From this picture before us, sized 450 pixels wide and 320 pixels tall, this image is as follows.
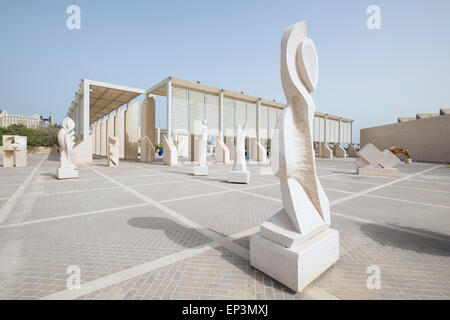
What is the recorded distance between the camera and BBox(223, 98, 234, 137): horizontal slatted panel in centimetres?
2664

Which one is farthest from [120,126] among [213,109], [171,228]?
[171,228]

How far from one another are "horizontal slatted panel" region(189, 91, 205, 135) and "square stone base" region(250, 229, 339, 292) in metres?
21.2

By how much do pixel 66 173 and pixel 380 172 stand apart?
18.3 meters

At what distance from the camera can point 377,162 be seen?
1338 cm

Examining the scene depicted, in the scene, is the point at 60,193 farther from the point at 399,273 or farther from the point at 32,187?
the point at 399,273

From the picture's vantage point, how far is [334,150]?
41.6 meters

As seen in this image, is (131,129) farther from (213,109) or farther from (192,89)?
(213,109)

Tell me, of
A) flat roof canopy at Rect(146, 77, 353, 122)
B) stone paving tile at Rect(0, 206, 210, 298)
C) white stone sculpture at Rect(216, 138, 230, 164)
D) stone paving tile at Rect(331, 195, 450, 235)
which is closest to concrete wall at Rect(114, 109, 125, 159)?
flat roof canopy at Rect(146, 77, 353, 122)

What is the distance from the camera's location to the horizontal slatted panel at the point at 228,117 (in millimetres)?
26641

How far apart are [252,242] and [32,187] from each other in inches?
399

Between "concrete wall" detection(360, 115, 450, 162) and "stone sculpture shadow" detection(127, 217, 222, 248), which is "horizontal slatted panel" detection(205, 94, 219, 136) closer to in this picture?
"stone sculpture shadow" detection(127, 217, 222, 248)

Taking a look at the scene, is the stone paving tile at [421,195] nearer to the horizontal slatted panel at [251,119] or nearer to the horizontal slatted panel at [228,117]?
the horizontal slatted panel at [228,117]
